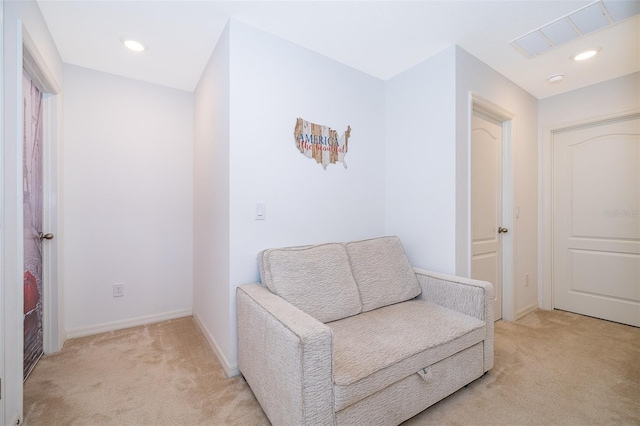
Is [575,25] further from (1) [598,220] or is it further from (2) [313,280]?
(2) [313,280]

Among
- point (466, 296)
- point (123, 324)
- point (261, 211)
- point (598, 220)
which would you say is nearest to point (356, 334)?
point (466, 296)

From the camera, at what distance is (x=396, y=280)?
2.13 m

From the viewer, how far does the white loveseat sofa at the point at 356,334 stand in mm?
1202

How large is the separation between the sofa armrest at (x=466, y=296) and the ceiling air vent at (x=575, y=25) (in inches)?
71.0

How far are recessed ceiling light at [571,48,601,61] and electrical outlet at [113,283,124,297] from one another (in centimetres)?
437

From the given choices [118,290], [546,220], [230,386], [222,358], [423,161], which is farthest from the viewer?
[546,220]

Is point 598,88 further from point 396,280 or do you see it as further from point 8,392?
point 8,392

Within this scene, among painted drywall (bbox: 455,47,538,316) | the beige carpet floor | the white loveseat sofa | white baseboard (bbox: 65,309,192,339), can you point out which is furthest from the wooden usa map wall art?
white baseboard (bbox: 65,309,192,339)

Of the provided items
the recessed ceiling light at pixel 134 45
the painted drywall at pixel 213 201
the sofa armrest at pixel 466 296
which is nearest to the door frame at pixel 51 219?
the recessed ceiling light at pixel 134 45

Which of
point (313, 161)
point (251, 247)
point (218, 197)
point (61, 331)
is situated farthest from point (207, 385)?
point (313, 161)

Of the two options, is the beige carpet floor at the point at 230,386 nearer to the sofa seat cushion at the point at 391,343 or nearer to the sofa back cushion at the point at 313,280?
the sofa seat cushion at the point at 391,343

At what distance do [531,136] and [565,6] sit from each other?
1.54m

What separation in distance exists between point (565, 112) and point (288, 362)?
143 inches

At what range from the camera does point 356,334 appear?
160 cm
